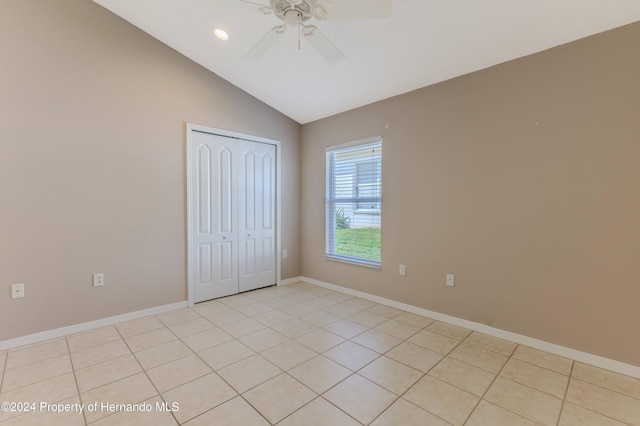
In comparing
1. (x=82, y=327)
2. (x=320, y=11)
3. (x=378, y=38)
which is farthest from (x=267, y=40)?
Answer: (x=82, y=327)

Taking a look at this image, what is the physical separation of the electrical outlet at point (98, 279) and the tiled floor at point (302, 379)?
475 millimetres

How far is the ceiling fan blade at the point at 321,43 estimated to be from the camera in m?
1.95

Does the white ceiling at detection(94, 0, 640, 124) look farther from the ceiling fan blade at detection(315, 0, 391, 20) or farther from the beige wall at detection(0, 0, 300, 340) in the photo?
the ceiling fan blade at detection(315, 0, 391, 20)

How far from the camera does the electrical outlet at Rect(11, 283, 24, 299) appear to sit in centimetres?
249

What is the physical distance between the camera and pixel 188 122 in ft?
11.3

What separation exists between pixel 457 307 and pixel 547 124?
6.16 ft

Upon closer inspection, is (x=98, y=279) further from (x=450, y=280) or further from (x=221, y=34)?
(x=450, y=280)

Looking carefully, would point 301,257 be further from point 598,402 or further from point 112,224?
point 598,402

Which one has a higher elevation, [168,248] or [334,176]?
[334,176]

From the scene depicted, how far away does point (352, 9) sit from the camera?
5.85ft

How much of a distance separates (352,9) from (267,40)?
667mm

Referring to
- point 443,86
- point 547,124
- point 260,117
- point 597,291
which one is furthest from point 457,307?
point 260,117

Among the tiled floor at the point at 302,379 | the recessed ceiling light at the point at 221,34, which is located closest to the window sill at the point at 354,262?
the tiled floor at the point at 302,379

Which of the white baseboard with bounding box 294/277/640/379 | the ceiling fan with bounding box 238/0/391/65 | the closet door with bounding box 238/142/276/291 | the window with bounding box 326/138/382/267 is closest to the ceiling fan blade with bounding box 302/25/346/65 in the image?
the ceiling fan with bounding box 238/0/391/65
